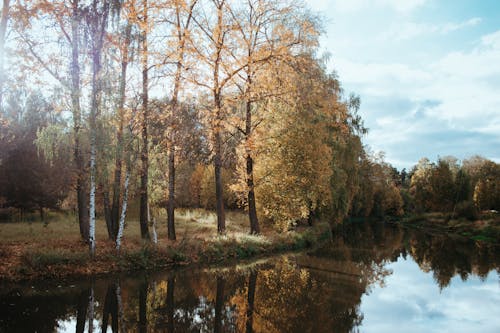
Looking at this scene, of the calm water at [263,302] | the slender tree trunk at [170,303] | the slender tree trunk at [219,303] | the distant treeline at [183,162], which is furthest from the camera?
the distant treeline at [183,162]

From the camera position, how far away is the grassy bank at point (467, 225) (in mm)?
37594

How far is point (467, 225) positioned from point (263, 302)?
131 ft

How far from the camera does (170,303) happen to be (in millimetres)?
9891

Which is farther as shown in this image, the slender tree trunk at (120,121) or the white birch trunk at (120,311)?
the slender tree trunk at (120,121)

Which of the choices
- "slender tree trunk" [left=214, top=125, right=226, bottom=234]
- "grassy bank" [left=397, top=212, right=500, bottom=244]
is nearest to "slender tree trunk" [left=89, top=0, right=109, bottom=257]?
"slender tree trunk" [left=214, top=125, right=226, bottom=234]

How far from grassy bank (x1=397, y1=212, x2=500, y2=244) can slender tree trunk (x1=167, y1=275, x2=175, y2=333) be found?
107 feet

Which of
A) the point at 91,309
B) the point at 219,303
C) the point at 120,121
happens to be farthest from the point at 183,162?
the point at 91,309

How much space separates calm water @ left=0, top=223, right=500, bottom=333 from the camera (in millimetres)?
8352

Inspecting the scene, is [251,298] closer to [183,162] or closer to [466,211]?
[183,162]

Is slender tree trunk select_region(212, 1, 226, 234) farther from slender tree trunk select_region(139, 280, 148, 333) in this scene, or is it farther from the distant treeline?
slender tree trunk select_region(139, 280, 148, 333)

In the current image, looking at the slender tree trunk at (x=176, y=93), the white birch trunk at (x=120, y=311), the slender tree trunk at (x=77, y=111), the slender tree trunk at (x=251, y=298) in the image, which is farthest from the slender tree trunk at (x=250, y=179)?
the white birch trunk at (x=120, y=311)

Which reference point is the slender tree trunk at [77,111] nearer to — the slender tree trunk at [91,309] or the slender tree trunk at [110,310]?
the slender tree trunk at [91,309]

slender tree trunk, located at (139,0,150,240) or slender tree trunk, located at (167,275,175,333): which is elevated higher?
slender tree trunk, located at (139,0,150,240)

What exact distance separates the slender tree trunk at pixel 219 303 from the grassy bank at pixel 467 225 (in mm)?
31453
